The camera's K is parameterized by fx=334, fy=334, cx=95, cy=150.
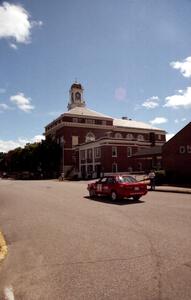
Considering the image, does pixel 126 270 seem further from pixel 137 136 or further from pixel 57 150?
pixel 137 136

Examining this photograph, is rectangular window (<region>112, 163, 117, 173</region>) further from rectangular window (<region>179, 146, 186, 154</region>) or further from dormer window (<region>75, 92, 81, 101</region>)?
dormer window (<region>75, 92, 81, 101</region>)

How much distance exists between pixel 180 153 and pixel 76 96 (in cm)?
6487

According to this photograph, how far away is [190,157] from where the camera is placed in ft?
117

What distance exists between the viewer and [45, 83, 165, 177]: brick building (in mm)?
63256

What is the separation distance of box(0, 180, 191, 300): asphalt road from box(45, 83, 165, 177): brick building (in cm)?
4986

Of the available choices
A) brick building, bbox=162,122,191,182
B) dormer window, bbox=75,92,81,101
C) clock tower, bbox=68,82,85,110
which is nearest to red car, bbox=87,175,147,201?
brick building, bbox=162,122,191,182

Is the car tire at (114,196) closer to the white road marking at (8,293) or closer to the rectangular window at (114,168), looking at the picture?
the white road marking at (8,293)

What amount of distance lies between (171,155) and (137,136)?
50766 mm

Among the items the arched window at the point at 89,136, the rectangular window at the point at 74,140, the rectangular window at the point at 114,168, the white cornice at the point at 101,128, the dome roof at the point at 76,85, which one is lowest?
the rectangular window at the point at 114,168

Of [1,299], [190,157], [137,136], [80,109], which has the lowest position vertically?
[1,299]

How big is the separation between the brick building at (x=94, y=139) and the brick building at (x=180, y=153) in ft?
80.6

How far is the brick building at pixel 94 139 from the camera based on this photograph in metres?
63.3

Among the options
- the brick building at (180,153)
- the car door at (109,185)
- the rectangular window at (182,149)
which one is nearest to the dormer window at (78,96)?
the brick building at (180,153)

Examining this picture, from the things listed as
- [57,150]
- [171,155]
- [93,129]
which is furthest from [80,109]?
[171,155]
